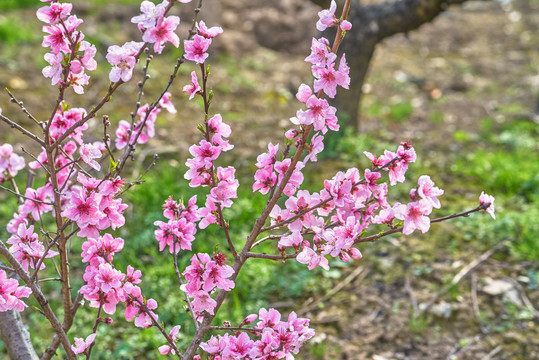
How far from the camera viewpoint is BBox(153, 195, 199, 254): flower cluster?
188 centimetres

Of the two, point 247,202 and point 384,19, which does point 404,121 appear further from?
point 247,202

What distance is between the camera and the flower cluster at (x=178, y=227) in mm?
1877

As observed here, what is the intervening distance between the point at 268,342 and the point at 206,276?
287 millimetres

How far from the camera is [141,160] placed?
5023 millimetres

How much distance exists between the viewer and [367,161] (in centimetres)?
478

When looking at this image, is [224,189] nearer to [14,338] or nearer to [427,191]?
[427,191]

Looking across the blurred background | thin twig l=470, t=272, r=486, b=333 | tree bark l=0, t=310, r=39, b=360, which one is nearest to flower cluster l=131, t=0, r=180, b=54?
tree bark l=0, t=310, r=39, b=360

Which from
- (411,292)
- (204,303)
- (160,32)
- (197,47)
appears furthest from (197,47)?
(411,292)

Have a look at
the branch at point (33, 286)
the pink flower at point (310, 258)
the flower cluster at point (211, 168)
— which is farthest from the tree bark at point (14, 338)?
the pink flower at point (310, 258)

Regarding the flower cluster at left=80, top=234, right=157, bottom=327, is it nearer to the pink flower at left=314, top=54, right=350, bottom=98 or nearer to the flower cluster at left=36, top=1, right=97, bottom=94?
the flower cluster at left=36, top=1, right=97, bottom=94

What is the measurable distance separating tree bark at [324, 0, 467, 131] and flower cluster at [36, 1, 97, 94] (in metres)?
3.44

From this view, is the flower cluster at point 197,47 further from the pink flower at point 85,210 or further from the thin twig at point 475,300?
the thin twig at point 475,300

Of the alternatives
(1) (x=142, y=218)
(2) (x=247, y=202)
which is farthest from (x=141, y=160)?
(2) (x=247, y=202)

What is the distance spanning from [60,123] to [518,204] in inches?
135
